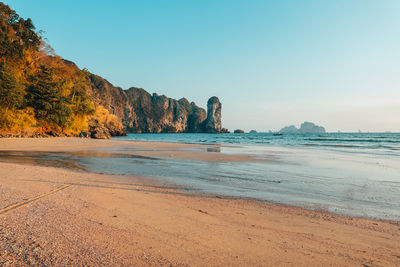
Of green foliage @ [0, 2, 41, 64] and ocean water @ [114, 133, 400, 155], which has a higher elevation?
green foliage @ [0, 2, 41, 64]

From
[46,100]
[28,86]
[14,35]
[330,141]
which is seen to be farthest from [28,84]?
[330,141]

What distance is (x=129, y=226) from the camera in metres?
2.84

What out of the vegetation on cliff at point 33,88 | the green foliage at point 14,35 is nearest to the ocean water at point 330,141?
the vegetation on cliff at point 33,88

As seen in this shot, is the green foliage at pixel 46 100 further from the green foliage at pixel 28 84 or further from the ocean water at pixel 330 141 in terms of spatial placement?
the ocean water at pixel 330 141

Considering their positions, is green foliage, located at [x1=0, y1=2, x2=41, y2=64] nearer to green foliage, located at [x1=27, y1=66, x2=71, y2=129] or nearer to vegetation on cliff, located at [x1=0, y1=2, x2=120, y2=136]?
vegetation on cliff, located at [x1=0, y1=2, x2=120, y2=136]

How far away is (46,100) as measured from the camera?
2753cm

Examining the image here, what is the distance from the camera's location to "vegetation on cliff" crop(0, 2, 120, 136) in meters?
22.9

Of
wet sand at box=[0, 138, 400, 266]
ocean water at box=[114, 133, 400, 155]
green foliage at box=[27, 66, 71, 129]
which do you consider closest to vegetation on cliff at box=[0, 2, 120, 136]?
green foliage at box=[27, 66, 71, 129]

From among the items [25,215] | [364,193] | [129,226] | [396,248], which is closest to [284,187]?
[364,193]

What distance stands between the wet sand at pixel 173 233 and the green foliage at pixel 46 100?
93.1ft

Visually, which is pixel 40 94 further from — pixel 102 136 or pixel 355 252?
pixel 355 252

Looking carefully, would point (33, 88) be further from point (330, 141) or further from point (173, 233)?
point (330, 141)

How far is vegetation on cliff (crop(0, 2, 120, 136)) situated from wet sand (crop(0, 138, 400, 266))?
83.0 feet

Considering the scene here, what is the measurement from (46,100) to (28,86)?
252cm
